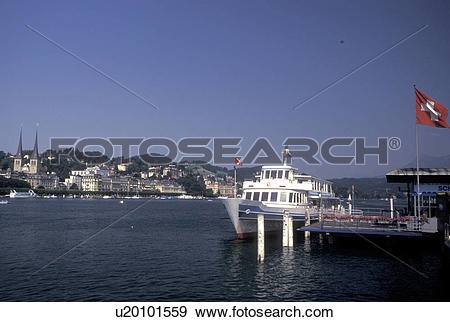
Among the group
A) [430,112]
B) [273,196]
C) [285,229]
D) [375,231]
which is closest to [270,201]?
[273,196]

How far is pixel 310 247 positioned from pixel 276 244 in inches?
131

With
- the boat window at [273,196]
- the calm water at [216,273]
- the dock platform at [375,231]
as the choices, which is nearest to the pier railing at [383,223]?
the dock platform at [375,231]

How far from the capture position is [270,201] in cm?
4069

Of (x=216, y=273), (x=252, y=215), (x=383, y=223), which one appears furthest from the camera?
(x=252, y=215)

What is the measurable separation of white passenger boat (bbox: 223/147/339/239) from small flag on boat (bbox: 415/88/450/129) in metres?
14.9

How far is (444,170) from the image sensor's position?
33.5m

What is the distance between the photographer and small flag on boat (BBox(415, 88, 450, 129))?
2777 centimetres

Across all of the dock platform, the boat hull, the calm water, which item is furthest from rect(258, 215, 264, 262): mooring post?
the boat hull

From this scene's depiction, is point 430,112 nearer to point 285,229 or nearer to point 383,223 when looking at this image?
point 383,223

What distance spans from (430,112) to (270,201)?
18071 mm

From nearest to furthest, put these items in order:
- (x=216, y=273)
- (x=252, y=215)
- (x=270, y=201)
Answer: (x=216, y=273)
(x=252, y=215)
(x=270, y=201)

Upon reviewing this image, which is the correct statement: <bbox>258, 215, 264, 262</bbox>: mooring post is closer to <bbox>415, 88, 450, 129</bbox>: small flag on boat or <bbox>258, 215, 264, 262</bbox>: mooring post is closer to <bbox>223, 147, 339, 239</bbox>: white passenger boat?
<bbox>223, 147, 339, 239</bbox>: white passenger boat

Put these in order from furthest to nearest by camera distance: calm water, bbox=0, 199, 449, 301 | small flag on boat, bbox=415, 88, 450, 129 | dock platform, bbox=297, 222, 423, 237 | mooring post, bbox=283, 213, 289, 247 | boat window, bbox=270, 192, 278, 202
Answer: boat window, bbox=270, 192, 278, 202, mooring post, bbox=283, 213, 289, 247, dock platform, bbox=297, 222, 423, 237, small flag on boat, bbox=415, 88, 450, 129, calm water, bbox=0, 199, 449, 301

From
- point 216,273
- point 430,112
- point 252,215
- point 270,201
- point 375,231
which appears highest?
point 430,112
